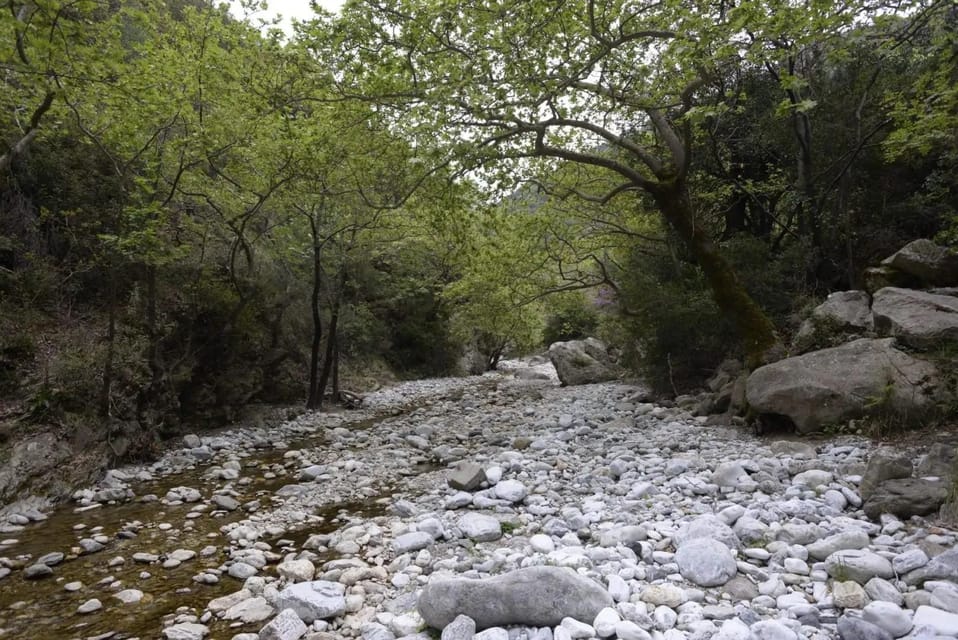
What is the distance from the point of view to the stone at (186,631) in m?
3.88

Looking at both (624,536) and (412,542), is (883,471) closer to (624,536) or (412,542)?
(624,536)

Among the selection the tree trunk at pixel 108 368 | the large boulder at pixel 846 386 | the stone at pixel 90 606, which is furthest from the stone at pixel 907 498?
the tree trunk at pixel 108 368

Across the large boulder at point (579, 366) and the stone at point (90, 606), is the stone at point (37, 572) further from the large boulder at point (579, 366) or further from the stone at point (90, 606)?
the large boulder at point (579, 366)

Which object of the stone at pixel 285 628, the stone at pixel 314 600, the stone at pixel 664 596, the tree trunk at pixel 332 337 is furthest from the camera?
the tree trunk at pixel 332 337

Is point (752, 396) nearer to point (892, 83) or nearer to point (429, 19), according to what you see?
point (429, 19)

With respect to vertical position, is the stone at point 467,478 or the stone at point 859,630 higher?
the stone at point 859,630

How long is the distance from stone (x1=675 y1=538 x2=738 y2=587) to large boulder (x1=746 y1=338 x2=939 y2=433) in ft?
12.6

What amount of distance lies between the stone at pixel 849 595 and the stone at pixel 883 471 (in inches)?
65.6

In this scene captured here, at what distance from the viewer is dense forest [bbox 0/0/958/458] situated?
7.16m

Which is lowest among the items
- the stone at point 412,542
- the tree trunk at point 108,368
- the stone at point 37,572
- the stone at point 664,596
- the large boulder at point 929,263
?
the stone at point 37,572

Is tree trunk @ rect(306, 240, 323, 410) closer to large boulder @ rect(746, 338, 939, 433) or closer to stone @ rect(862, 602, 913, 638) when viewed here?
large boulder @ rect(746, 338, 939, 433)

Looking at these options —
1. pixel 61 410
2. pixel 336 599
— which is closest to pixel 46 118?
pixel 61 410

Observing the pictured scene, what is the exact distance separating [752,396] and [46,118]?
1255 centimetres

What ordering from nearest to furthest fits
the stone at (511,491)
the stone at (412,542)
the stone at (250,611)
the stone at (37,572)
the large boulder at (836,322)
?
the stone at (250,611) → the stone at (37,572) → the stone at (412,542) → the stone at (511,491) → the large boulder at (836,322)
